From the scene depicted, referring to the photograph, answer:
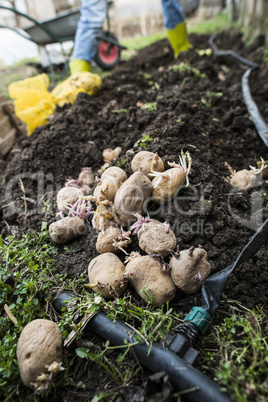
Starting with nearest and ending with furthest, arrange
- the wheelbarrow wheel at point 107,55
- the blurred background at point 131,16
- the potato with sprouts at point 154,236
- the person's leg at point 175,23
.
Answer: the potato with sprouts at point 154,236 < the person's leg at point 175,23 < the wheelbarrow wheel at point 107,55 < the blurred background at point 131,16

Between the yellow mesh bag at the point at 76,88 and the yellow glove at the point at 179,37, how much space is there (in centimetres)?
199

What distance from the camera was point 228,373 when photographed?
4.29ft

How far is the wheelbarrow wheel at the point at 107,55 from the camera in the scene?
5.42 metres

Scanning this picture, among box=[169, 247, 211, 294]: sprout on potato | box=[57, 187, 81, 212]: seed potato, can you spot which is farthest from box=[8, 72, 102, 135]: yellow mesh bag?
box=[169, 247, 211, 294]: sprout on potato

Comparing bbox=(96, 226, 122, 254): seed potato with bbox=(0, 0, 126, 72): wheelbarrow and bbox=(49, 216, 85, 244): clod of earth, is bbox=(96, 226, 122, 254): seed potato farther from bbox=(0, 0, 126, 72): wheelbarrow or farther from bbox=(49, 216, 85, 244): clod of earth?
bbox=(0, 0, 126, 72): wheelbarrow

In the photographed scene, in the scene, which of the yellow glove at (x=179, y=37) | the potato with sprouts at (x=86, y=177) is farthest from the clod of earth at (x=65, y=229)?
the yellow glove at (x=179, y=37)

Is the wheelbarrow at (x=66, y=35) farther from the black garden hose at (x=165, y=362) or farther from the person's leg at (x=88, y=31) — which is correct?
the black garden hose at (x=165, y=362)

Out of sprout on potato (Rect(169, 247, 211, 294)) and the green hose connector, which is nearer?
the green hose connector

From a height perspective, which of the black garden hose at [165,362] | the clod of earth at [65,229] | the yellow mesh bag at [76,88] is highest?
the yellow mesh bag at [76,88]

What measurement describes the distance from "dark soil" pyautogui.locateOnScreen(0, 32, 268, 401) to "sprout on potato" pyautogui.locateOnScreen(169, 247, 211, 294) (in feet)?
0.29

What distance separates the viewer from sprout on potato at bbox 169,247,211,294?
1.64m

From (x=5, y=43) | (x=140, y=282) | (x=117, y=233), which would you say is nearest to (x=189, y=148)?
(x=117, y=233)

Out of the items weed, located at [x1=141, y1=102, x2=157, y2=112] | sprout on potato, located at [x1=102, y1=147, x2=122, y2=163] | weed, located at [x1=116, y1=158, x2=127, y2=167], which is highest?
weed, located at [x1=141, y1=102, x2=157, y2=112]

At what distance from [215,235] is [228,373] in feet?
2.69
